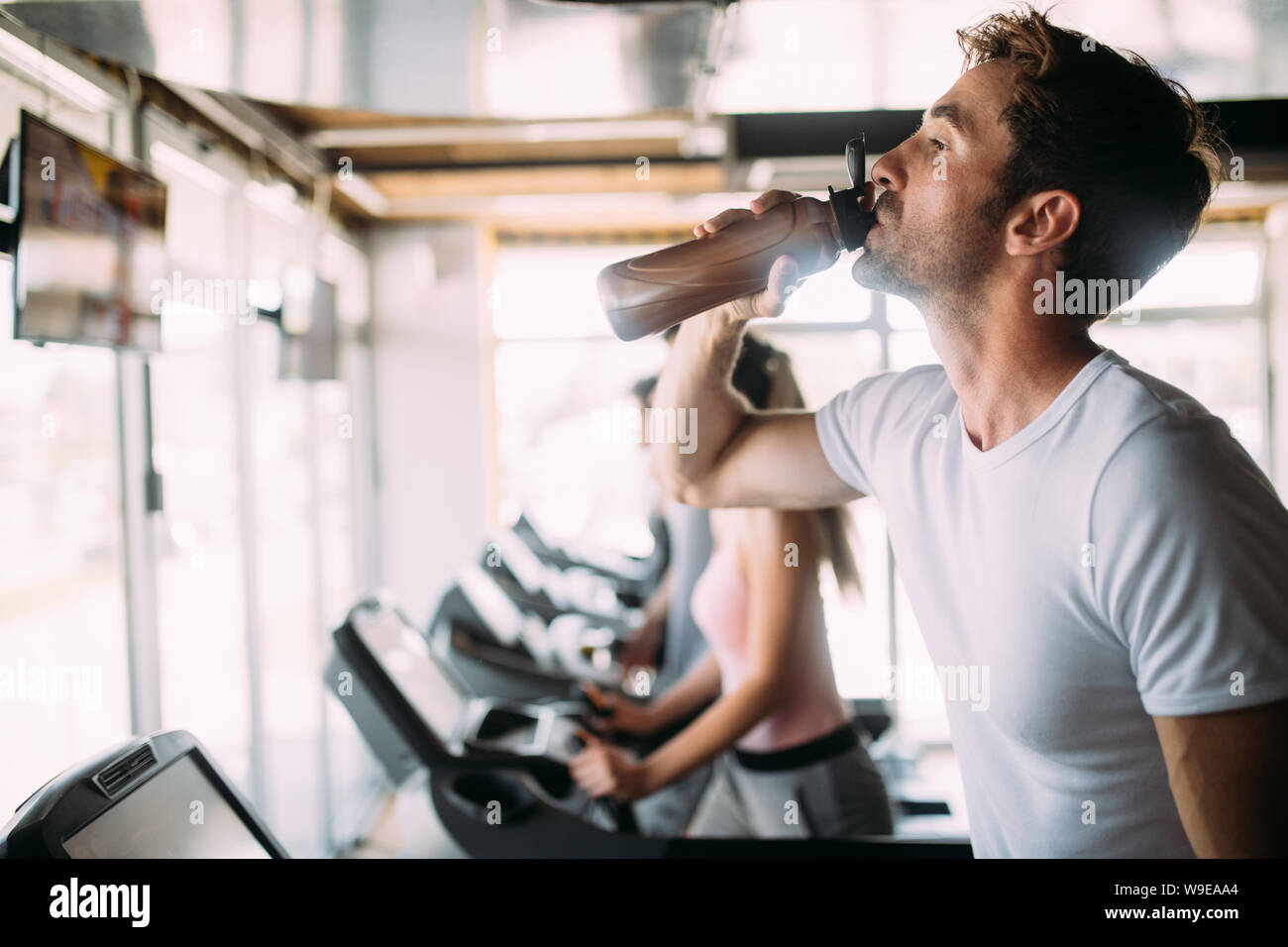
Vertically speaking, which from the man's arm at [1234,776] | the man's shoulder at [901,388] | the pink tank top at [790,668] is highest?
the man's shoulder at [901,388]

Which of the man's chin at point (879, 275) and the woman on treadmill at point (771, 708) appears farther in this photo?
the woman on treadmill at point (771, 708)

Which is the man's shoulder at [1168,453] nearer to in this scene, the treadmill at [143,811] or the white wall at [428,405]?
the treadmill at [143,811]

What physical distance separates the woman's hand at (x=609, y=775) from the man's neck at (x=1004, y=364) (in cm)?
100

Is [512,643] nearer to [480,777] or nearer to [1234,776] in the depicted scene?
[480,777]

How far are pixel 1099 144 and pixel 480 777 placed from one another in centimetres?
161

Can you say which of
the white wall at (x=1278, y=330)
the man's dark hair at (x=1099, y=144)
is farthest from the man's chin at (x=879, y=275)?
the white wall at (x=1278, y=330)

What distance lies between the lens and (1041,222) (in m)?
1.02

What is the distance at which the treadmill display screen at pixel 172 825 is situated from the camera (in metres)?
0.96

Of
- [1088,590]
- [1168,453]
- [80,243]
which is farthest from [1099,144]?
[80,243]

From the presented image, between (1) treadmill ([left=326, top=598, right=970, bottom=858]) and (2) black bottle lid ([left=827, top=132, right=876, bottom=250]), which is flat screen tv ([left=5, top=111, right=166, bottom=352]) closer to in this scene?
(1) treadmill ([left=326, top=598, right=970, bottom=858])

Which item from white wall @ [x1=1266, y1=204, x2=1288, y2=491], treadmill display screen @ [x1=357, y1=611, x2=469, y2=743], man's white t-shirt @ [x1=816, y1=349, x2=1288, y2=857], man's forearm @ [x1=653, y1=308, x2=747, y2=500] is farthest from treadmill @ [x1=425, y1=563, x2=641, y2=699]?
white wall @ [x1=1266, y1=204, x2=1288, y2=491]

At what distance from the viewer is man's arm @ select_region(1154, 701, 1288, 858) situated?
2.54 feet

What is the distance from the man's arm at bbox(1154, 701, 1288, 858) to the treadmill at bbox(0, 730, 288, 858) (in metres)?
1.10
